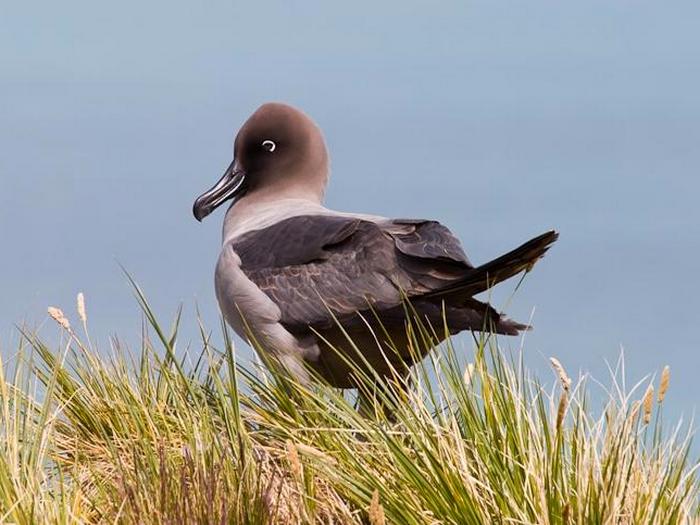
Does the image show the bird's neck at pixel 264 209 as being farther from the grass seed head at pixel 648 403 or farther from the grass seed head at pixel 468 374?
the grass seed head at pixel 648 403

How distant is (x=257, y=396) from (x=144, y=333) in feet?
2.35

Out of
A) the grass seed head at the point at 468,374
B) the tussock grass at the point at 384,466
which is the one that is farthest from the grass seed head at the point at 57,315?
the grass seed head at the point at 468,374

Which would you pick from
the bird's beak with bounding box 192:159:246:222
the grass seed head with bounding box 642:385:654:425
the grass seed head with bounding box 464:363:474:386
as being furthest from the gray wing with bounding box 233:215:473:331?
the grass seed head with bounding box 642:385:654:425

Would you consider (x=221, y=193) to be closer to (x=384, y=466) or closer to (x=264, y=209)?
(x=264, y=209)

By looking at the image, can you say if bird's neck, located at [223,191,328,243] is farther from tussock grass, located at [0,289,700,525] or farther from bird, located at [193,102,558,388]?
tussock grass, located at [0,289,700,525]

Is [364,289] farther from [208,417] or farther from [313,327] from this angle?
[208,417]

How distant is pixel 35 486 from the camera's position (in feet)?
16.5

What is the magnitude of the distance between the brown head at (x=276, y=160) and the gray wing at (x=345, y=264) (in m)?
0.87

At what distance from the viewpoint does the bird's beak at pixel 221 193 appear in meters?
8.43

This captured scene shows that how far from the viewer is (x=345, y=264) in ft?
23.8

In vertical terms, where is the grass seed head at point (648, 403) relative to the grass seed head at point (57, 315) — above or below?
below

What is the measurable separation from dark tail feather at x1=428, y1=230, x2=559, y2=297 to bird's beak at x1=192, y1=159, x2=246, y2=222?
1.92 meters

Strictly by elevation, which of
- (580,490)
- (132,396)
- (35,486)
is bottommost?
(580,490)

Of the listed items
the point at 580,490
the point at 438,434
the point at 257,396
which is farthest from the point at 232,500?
the point at 257,396
